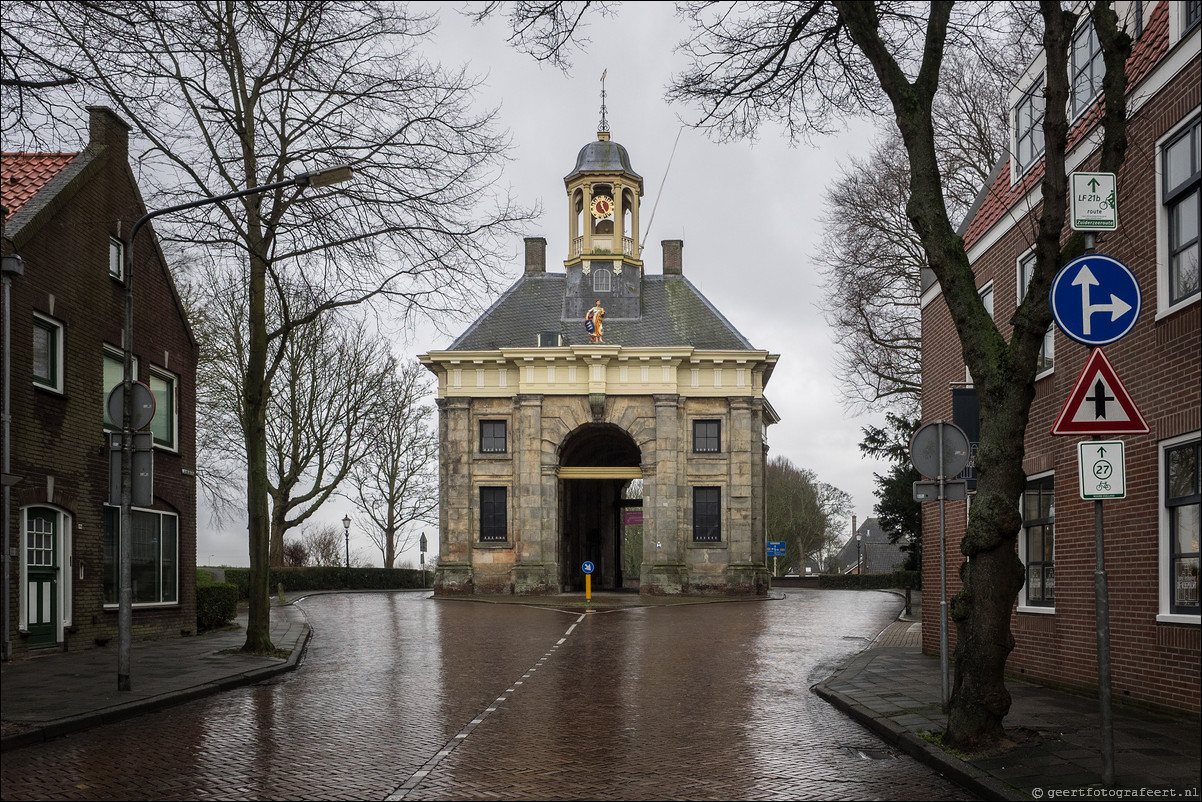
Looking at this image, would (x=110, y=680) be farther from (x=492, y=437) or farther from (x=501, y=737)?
(x=492, y=437)

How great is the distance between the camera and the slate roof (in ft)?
161

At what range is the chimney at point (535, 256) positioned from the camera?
5369 centimetres

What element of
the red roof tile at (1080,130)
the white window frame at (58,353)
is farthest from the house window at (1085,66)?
the white window frame at (58,353)

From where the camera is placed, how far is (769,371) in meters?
49.0

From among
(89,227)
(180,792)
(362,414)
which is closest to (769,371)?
(362,414)

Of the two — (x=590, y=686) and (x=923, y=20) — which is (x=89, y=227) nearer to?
(x=590, y=686)

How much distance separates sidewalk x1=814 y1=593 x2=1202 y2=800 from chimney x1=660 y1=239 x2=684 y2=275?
3950 cm

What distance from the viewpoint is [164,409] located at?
23.6m

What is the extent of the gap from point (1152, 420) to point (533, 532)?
37.0 m

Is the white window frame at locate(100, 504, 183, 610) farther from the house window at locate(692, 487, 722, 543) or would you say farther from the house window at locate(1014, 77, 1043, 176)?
the house window at locate(692, 487, 722, 543)

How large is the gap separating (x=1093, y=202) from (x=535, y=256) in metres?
46.2

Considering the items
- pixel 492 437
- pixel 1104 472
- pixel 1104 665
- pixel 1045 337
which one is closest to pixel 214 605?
pixel 1045 337

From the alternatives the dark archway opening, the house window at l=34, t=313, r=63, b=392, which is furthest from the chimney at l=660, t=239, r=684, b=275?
the house window at l=34, t=313, r=63, b=392

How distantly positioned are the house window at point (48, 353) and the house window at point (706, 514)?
3197 cm
